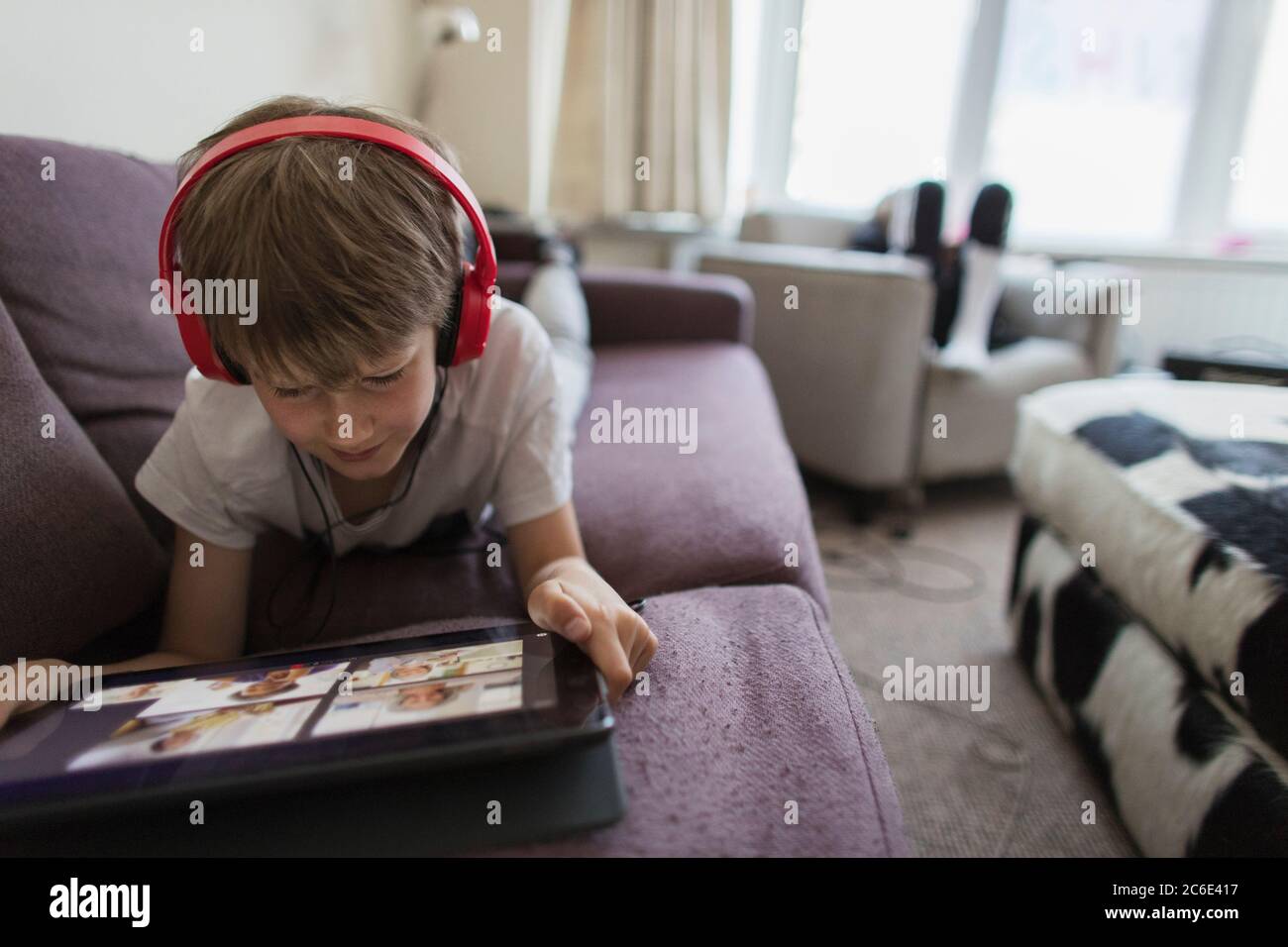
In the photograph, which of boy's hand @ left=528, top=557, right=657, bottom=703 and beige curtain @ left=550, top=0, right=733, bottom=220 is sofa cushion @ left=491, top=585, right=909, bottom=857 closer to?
boy's hand @ left=528, top=557, right=657, bottom=703

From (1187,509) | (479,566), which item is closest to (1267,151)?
(1187,509)

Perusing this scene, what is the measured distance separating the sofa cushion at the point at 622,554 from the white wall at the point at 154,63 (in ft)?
1.41

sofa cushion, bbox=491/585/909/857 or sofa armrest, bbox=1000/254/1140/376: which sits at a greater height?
sofa armrest, bbox=1000/254/1140/376

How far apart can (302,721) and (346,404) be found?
0.24m

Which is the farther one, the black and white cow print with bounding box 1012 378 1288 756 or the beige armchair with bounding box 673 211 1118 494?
the beige armchair with bounding box 673 211 1118 494

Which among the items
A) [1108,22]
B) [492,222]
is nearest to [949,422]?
[492,222]

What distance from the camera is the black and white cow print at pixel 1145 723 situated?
0.74 m

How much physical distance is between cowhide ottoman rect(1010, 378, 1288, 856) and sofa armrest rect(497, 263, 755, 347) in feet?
2.36

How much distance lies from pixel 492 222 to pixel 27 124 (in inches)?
47.5

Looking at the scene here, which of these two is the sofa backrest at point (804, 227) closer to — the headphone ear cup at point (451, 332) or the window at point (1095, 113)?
the window at point (1095, 113)

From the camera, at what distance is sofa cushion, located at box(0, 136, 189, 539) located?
70 cm

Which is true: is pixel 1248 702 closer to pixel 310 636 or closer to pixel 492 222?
pixel 310 636

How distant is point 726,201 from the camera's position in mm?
2916

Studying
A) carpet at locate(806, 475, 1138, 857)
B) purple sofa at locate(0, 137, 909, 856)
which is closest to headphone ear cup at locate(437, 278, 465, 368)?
purple sofa at locate(0, 137, 909, 856)
